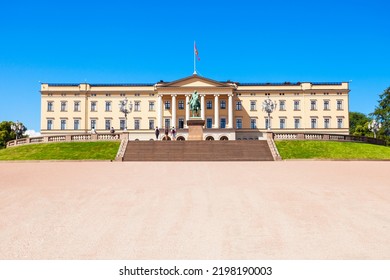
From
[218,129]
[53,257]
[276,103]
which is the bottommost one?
[53,257]

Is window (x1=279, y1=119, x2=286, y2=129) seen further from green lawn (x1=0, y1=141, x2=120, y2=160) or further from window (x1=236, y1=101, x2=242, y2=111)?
green lawn (x1=0, y1=141, x2=120, y2=160)

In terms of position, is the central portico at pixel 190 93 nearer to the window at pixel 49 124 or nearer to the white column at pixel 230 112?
the white column at pixel 230 112

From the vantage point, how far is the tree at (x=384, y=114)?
2785 inches

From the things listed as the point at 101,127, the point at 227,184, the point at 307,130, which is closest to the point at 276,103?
the point at 307,130

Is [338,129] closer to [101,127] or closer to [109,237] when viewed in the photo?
[101,127]

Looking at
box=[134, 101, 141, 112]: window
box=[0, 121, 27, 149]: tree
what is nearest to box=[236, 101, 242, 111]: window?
box=[134, 101, 141, 112]: window

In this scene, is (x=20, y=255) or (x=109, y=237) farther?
(x=109, y=237)

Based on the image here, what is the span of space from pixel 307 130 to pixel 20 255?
3316 inches

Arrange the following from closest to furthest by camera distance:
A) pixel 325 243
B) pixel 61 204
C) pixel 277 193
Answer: pixel 325 243
pixel 61 204
pixel 277 193

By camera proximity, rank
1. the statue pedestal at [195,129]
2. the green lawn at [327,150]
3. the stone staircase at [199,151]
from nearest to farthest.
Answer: the stone staircase at [199,151], the green lawn at [327,150], the statue pedestal at [195,129]

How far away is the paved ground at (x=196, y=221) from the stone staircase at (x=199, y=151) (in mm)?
19548

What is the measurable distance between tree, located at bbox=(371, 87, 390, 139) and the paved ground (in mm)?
66577

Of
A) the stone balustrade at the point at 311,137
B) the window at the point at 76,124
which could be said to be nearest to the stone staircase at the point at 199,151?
the stone balustrade at the point at 311,137

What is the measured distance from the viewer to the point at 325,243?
629 centimetres
